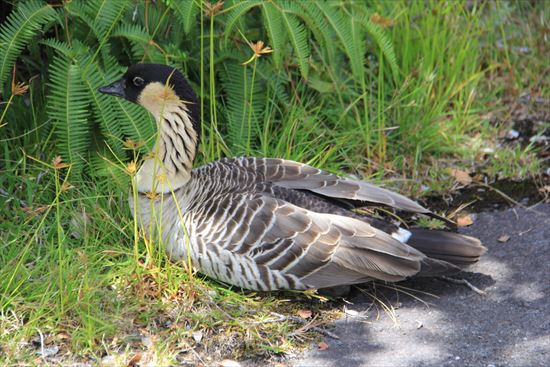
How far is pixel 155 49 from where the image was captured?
6.31m

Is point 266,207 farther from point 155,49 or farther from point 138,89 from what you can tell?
point 155,49

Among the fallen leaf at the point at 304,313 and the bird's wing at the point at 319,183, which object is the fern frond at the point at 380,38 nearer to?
the bird's wing at the point at 319,183

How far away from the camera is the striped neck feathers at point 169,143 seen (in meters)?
5.53

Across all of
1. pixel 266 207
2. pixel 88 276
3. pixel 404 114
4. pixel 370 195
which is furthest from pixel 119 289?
pixel 404 114

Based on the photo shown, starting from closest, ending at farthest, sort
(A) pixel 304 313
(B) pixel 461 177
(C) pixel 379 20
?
(A) pixel 304 313 → (C) pixel 379 20 → (B) pixel 461 177

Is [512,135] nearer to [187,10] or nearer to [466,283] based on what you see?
[466,283]

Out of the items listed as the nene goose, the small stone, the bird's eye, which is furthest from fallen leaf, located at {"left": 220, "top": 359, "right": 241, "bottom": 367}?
the small stone

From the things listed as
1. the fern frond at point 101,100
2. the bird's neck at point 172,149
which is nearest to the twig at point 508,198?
the bird's neck at point 172,149

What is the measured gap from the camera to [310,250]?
5273 millimetres

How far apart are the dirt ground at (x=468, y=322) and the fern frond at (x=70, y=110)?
91.1 inches

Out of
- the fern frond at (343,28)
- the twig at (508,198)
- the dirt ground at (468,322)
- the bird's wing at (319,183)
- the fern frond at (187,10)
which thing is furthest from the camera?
the twig at (508,198)

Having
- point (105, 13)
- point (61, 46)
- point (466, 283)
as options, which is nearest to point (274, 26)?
point (105, 13)

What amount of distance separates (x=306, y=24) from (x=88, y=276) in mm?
2752

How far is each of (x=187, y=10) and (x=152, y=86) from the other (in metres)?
0.81
